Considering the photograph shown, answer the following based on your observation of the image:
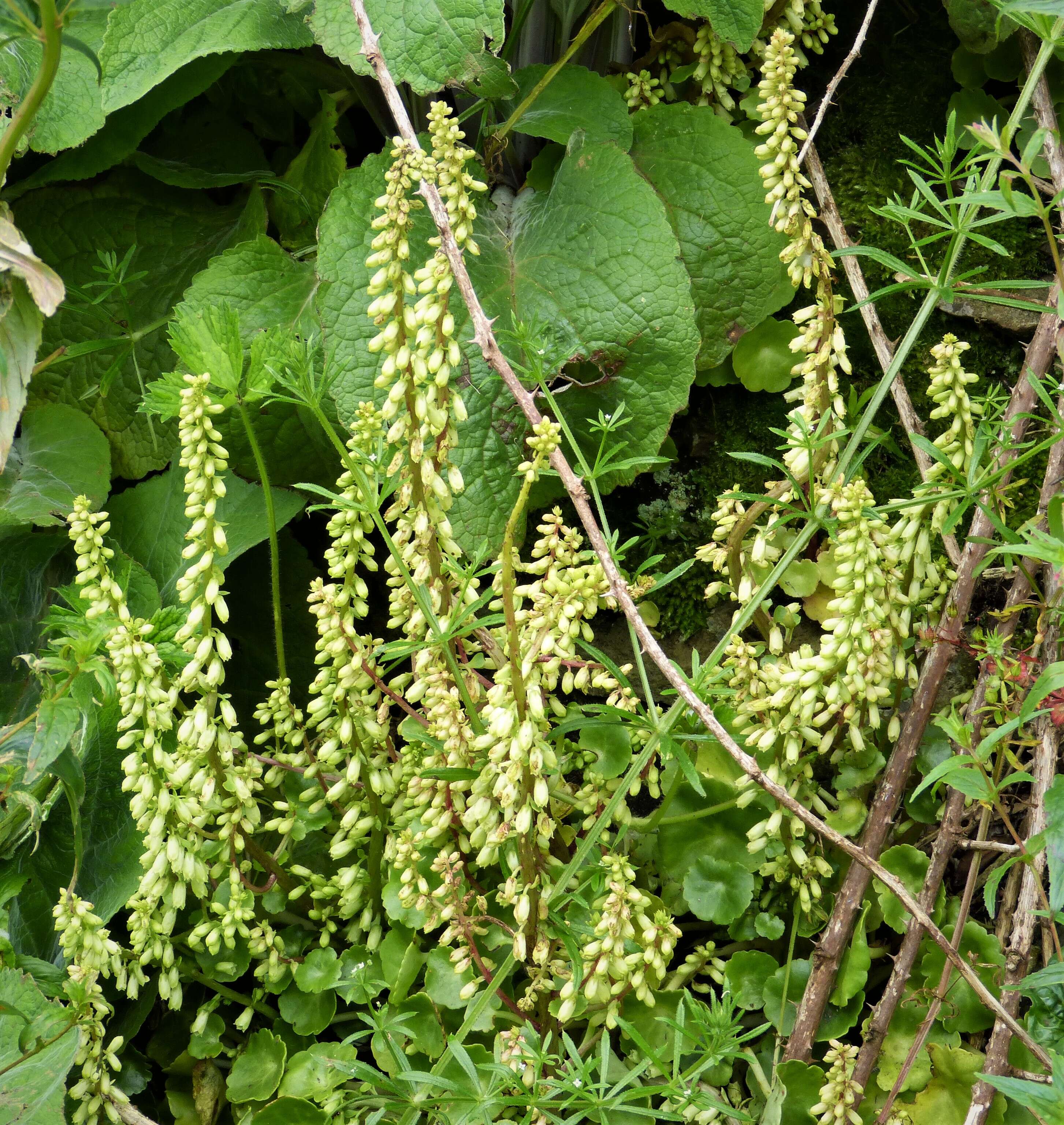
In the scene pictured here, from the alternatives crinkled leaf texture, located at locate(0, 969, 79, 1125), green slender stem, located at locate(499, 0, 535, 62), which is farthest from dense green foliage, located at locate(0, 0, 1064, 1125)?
green slender stem, located at locate(499, 0, 535, 62)

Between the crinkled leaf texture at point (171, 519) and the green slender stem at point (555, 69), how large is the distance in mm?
818

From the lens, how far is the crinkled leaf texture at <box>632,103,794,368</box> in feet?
6.81

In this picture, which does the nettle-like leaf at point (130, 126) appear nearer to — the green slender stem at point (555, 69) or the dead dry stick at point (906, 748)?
the green slender stem at point (555, 69)

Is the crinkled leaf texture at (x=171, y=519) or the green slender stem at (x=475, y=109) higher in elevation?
the green slender stem at (x=475, y=109)

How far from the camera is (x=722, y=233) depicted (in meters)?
2.09

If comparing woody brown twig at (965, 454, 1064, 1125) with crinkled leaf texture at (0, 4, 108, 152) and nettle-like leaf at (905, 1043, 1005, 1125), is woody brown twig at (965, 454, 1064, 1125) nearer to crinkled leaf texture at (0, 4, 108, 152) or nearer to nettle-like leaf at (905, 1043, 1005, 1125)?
nettle-like leaf at (905, 1043, 1005, 1125)

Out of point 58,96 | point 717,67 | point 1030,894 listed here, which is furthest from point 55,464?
point 1030,894

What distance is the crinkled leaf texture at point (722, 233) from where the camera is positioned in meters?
2.07

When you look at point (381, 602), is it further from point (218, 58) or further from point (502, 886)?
point (218, 58)

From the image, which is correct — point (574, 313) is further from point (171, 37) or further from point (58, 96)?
point (58, 96)

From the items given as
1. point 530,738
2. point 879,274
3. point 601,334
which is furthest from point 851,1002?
point 879,274

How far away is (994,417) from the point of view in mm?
1664

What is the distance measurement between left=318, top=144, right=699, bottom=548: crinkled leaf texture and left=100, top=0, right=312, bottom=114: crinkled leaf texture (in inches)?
11.4

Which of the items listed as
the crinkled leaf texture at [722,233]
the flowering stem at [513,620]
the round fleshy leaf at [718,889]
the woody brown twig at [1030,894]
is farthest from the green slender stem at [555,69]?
the round fleshy leaf at [718,889]
